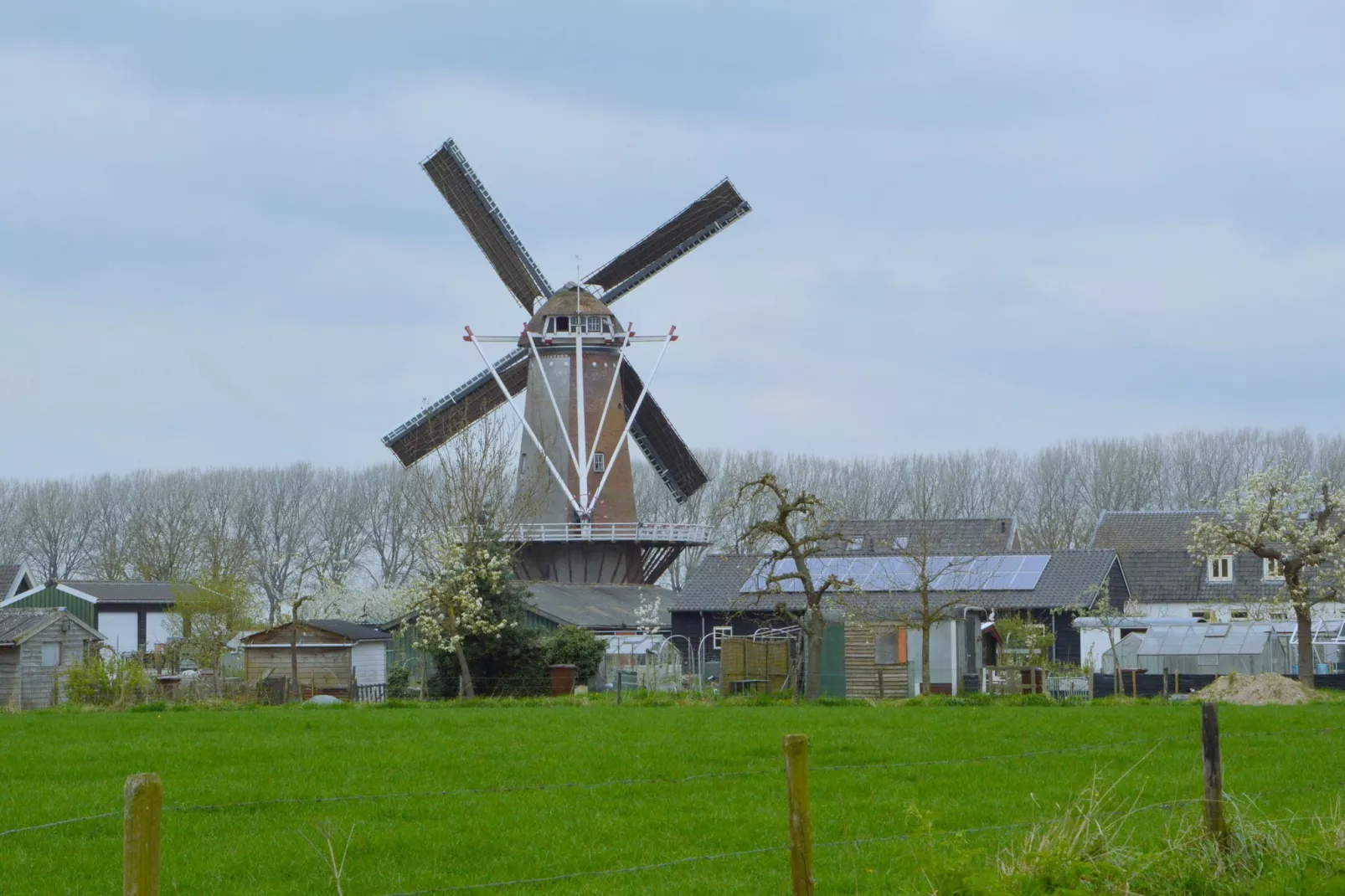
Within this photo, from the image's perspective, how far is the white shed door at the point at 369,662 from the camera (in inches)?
1660

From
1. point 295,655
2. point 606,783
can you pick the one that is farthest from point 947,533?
point 606,783

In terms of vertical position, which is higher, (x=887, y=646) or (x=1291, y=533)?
(x=1291, y=533)

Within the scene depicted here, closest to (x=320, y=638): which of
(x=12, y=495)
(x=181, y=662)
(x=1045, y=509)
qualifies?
(x=181, y=662)

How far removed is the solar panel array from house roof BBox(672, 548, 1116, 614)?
0.85 ft

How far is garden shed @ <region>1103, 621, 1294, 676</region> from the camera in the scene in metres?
36.6

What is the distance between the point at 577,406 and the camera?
5231cm

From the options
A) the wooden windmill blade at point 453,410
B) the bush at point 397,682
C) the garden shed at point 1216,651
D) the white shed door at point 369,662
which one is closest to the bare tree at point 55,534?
the wooden windmill blade at point 453,410

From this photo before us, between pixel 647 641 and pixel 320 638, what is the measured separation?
8780 millimetres

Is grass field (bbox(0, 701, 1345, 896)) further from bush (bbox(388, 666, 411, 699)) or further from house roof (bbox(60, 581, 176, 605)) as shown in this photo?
house roof (bbox(60, 581, 176, 605))

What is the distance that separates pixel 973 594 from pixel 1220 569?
Answer: 13099mm

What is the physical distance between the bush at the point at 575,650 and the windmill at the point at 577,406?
12969mm

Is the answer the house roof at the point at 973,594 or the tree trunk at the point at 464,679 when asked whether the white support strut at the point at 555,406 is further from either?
the tree trunk at the point at 464,679

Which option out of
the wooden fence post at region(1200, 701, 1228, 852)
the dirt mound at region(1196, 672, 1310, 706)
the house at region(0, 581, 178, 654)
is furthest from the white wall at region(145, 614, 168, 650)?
the wooden fence post at region(1200, 701, 1228, 852)

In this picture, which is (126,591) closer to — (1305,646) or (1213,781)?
(1305,646)
